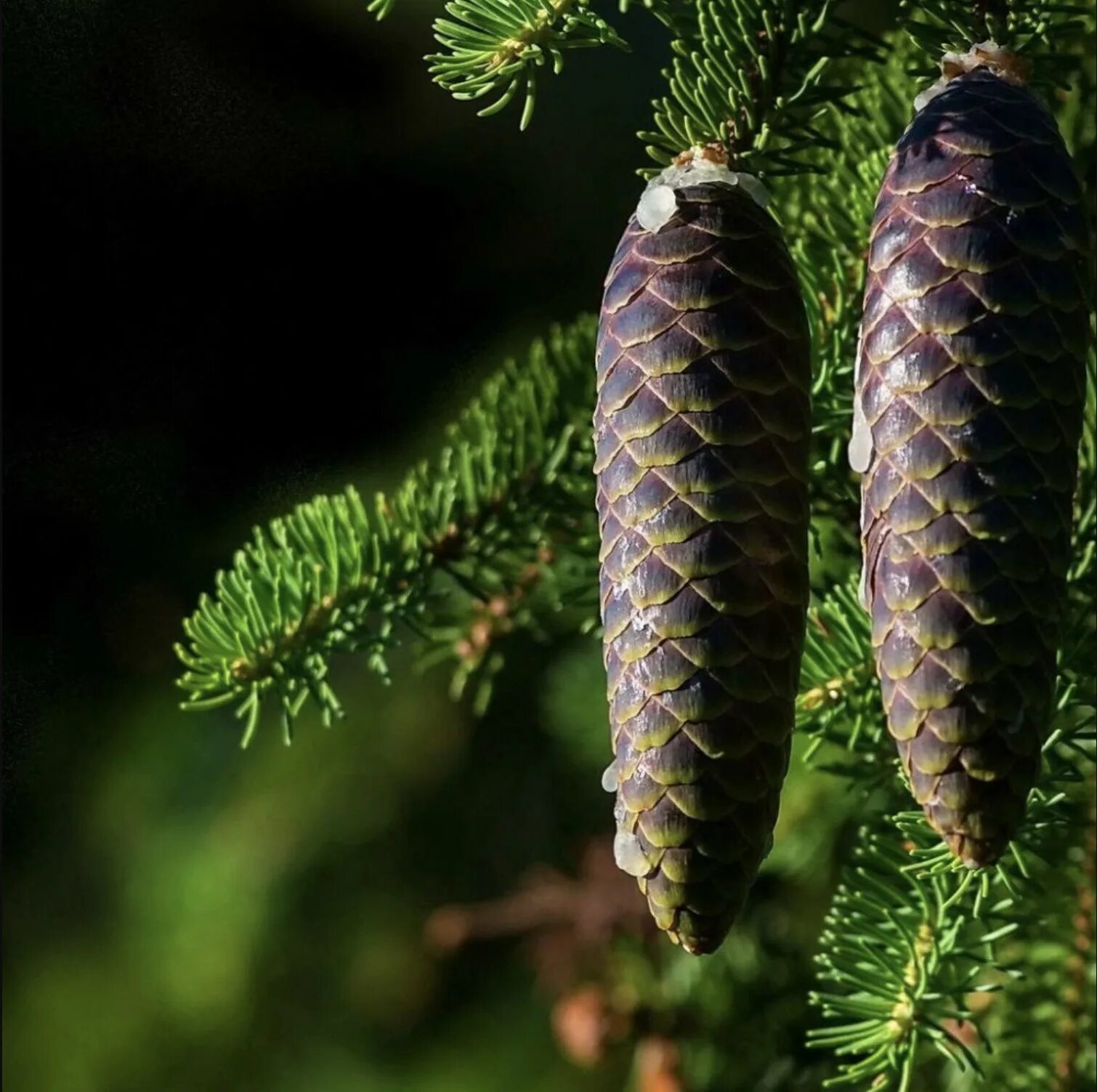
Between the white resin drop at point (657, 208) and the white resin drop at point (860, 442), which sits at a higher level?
the white resin drop at point (657, 208)

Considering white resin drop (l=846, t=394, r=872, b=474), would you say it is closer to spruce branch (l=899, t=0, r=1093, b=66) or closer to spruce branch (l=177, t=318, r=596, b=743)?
spruce branch (l=899, t=0, r=1093, b=66)

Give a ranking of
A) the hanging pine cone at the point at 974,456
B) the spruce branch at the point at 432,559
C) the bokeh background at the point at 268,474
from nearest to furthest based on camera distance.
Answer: the hanging pine cone at the point at 974,456, the spruce branch at the point at 432,559, the bokeh background at the point at 268,474

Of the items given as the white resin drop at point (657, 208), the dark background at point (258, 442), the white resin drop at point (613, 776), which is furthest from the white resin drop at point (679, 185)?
the dark background at point (258, 442)

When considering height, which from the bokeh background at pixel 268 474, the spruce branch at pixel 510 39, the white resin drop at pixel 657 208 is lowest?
the bokeh background at pixel 268 474

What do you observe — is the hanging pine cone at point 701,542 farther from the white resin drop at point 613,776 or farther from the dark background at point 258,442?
the dark background at point 258,442

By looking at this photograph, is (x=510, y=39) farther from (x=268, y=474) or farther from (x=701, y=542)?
(x=268, y=474)

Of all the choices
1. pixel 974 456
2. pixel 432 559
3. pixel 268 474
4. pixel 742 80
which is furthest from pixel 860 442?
pixel 268 474
